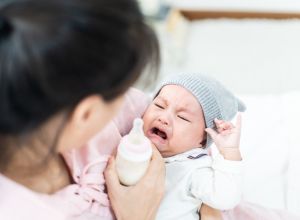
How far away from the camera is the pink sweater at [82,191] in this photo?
2.52 ft

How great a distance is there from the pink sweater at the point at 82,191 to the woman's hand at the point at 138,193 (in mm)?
27

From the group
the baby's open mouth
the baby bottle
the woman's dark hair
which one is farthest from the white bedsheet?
the woman's dark hair

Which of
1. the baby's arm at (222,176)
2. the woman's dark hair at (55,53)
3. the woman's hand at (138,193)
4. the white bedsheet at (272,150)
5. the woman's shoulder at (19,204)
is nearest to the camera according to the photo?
the woman's dark hair at (55,53)

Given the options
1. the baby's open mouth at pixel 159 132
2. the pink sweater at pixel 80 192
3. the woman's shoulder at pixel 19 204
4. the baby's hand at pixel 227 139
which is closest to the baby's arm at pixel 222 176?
the baby's hand at pixel 227 139

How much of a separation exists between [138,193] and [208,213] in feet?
0.79

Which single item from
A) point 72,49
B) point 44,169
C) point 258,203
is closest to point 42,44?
point 72,49

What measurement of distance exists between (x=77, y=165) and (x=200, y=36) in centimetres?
150

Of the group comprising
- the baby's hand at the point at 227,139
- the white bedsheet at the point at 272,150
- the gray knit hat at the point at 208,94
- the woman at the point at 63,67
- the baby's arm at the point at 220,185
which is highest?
the woman at the point at 63,67

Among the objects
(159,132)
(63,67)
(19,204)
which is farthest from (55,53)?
(159,132)

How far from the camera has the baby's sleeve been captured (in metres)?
0.97

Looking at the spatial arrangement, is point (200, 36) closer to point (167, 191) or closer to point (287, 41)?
point (287, 41)

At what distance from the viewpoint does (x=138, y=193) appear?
0.89m

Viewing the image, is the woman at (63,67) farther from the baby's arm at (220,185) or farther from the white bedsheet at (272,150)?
the white bedsheet at (272,150)

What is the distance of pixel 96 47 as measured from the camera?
593 millimetres
